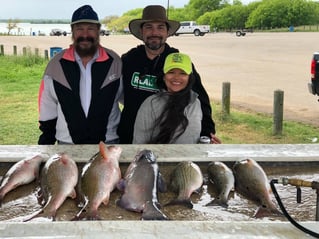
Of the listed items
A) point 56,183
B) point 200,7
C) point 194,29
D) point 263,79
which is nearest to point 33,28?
point 263,79

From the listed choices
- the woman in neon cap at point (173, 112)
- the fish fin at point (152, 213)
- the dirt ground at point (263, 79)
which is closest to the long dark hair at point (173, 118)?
the woman in neon cap at point (173, 112)

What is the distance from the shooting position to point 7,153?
134 inches

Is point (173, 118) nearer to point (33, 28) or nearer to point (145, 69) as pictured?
point (145, 69)

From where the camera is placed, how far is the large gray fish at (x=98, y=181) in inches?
97.0

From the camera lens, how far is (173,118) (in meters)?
3.88

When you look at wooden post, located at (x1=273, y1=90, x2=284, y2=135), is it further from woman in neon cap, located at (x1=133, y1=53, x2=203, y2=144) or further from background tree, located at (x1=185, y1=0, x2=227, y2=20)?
background tree, located at (x1=185, y1=0, x2=227, y2=20)

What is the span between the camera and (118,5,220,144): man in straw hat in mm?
4453

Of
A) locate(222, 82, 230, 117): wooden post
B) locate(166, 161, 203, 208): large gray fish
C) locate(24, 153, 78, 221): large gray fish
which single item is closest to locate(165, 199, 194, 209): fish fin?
locate(166, 161, 203, 208): large gray fish

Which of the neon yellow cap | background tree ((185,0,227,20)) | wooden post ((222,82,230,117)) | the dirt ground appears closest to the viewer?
the neon yellow cap

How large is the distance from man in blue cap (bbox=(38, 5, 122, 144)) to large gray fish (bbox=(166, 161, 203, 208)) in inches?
62.8

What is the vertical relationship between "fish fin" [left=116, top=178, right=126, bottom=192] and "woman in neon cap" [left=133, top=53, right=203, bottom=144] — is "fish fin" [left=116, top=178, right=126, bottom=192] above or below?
below

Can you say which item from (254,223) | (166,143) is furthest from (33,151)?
(254,223)

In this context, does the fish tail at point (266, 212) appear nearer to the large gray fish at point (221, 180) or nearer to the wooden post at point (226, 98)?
the large gray fish at point (221, 180)

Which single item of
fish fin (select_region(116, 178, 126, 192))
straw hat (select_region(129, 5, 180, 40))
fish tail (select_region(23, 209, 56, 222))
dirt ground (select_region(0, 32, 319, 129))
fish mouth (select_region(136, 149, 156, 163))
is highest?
straw hat (select_region(129, 5, 180, 40))
